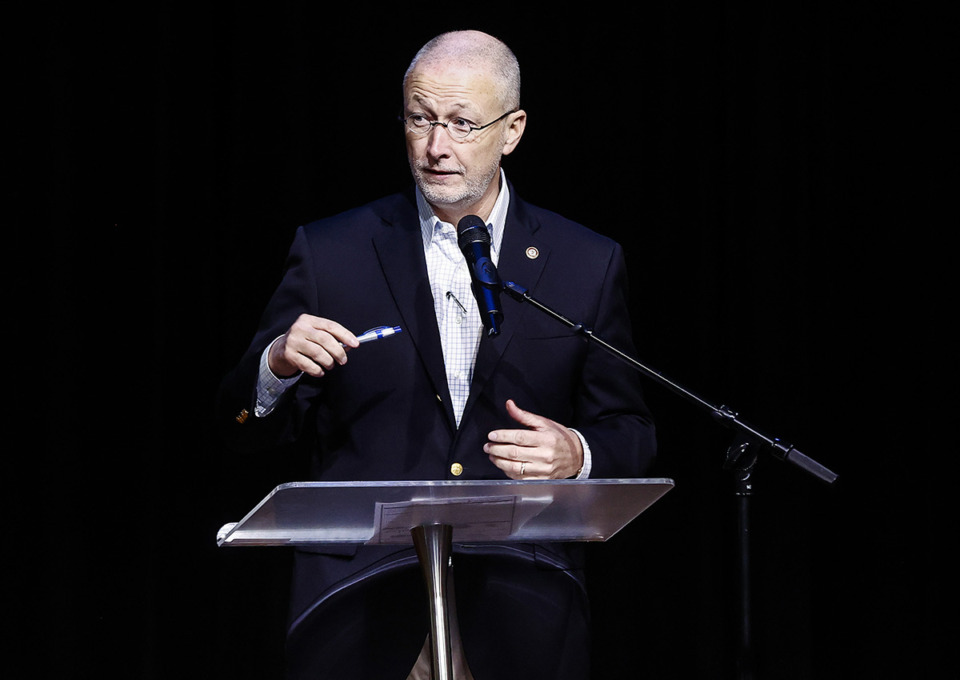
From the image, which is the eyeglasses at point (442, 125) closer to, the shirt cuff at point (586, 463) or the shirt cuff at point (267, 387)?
the shirt cuff at point (267, 387)

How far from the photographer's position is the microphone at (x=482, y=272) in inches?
64.7

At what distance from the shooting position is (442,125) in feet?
7.23

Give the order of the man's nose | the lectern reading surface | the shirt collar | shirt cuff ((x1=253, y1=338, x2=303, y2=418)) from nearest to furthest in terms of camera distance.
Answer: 1. the lectern reading surface
2. shirt cuff ((x1=253, y1=338, x2=303, y2=418))
3. the man's nose
4. the shirt collar

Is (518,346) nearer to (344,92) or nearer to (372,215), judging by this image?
(372,215)

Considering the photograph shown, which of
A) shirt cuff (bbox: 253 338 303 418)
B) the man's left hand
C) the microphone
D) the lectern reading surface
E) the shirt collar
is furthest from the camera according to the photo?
the shirt collar

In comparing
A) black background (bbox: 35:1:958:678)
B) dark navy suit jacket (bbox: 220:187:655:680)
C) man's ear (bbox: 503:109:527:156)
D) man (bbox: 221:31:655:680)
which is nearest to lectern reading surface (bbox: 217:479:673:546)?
man (bbox: 221:31:655:680)

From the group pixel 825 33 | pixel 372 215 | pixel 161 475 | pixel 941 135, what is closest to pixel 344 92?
pixel 372 215

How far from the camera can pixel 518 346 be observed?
84.6 inches

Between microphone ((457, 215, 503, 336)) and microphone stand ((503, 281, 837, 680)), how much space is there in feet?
0.16

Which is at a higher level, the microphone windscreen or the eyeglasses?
the eyeglasses

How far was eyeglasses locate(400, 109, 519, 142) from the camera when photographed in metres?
2.21

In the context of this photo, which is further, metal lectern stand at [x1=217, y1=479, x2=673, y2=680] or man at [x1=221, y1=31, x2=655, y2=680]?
man at [x1=221, y1=31, x2=655, y2=680]

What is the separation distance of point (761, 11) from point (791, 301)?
0.80m

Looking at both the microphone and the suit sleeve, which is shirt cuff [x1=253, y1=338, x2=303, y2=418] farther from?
the microphone
